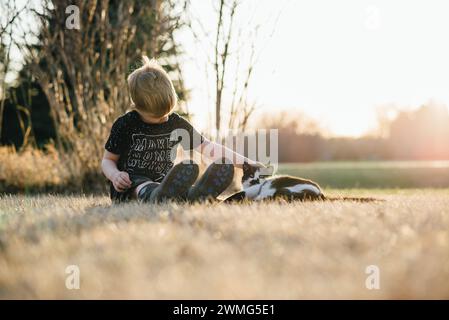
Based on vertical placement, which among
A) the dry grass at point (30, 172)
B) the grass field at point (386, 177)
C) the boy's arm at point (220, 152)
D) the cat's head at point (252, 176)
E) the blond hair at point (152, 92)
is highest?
the blond hair at point (152, 92)

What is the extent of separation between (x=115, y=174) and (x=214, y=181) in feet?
2.28

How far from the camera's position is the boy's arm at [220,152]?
11.2ft

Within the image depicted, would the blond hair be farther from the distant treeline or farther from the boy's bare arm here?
the distant treeline

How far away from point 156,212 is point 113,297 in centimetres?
108

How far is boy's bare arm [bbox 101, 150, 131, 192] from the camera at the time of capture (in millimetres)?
3141

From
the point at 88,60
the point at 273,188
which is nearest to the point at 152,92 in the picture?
the point at 273,188

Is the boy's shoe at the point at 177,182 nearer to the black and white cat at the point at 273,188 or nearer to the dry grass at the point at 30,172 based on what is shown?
the black and white cat at the point at 273,188

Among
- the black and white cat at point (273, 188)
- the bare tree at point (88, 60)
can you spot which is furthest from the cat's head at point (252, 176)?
the bare tree at point (88, 60)

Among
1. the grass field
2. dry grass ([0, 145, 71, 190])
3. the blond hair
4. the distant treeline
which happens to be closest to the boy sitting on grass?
the blond hair

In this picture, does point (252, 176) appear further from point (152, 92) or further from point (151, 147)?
point (152, 92)

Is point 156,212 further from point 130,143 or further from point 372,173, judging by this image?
point 372,173

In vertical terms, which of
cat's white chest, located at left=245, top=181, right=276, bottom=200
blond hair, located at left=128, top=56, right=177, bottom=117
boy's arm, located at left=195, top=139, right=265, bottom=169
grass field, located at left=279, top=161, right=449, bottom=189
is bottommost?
grass field, located at left=279, top=161, right=449, bottom=189
